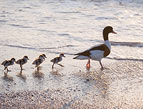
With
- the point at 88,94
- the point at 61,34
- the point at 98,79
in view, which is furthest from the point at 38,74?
the point at 61,34

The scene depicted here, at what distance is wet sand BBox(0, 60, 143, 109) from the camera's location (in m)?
6.32

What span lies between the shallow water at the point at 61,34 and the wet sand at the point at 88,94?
18 cm

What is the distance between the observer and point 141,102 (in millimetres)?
6422

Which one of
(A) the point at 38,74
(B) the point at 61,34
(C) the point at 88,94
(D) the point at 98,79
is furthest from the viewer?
(B) the point at 61,34

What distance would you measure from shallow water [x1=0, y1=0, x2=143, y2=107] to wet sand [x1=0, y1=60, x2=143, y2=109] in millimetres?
185

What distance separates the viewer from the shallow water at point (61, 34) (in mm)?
7832

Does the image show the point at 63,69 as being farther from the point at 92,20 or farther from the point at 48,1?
the point at 48,1

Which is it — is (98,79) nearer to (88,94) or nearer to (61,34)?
(88,94)

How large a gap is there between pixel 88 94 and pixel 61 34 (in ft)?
17.2

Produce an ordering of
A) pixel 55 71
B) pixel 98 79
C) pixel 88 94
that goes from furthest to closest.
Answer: pixel 55 71, pixel 98 79, pixel 88 94

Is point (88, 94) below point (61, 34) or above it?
below

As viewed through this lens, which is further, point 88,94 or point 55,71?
point 55,71

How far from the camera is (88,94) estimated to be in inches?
269

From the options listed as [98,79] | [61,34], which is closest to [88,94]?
[98,79]
